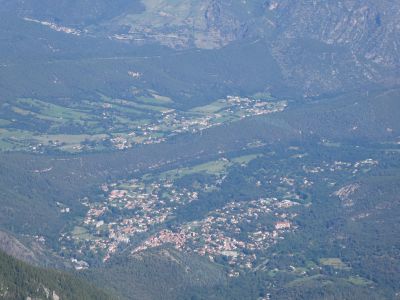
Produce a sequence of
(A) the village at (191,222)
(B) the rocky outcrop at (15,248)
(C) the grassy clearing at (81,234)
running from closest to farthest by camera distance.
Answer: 1. (B) the rocky outcrop at (15,248)
2. (A) the village at (191,222)
3. (C) the grassy clearing at (81,234)

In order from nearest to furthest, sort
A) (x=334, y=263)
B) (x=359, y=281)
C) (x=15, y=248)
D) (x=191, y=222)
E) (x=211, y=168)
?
(x=359, y=281), (x=15, y=248), (x=334, y=263), (x=191, y=222), (x=211, y=168)

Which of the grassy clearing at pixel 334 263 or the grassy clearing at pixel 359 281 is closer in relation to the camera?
the grassy clearing at pixel 359 281

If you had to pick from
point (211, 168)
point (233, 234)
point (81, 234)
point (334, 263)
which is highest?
point (334, 263)

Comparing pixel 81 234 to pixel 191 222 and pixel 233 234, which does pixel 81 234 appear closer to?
pixel 191 222

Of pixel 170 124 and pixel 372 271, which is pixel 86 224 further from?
pixel 170 124

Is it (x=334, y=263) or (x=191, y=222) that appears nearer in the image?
(x=334, y=263)

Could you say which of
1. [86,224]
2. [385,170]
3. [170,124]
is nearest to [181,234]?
[86,224]

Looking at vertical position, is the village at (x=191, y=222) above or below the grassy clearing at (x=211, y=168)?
above

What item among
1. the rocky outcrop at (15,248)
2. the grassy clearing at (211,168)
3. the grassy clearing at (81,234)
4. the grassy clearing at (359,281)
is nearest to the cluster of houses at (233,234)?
the grassy clearing at (81,234)

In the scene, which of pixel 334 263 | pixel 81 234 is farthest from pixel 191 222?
pixel 334 263

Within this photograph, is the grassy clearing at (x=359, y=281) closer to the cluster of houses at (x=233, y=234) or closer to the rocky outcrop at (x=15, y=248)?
the cluster of houses at (x=233, y=234)

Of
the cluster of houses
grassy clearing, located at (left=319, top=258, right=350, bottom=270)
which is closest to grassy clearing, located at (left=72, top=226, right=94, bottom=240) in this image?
the cluster of houses
